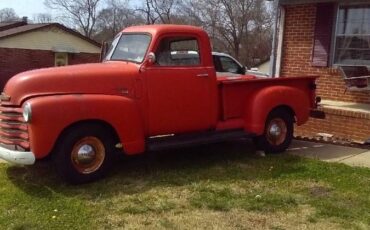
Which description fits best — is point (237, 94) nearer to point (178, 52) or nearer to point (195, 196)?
point (178, 52)

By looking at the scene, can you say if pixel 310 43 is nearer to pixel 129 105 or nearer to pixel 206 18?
pixel 129 105

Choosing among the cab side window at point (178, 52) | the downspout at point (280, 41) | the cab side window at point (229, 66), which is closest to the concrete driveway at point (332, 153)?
the cab side window at point (178, 52)

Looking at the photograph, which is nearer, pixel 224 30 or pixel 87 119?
pixel 87 119

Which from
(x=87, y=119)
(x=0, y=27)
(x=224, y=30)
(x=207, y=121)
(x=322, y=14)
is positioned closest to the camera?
(x=87, y=119)

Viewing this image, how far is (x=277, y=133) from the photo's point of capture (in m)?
8.36

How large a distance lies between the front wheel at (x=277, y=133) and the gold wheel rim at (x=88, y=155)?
2.63 metres

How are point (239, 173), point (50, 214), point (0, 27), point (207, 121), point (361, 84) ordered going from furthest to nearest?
point (0, 27) < point (361, 84) < point (207, 121) < point (239, 173) < point (50, 214)

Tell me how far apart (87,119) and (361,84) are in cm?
678

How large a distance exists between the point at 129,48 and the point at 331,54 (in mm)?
6297

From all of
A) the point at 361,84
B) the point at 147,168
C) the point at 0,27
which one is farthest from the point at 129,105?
the point at 0,27

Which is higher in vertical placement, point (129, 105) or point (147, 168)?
point (129, 105)

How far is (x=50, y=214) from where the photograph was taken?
17.9 feet

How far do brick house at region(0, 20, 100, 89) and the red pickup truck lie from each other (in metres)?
22.8

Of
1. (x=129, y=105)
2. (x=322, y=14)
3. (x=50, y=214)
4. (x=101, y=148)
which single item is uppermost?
(x=322, y=14)
